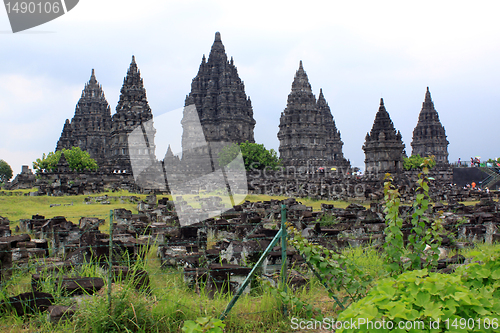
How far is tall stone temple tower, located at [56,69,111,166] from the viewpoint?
208 ft

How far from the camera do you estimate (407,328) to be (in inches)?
92.7

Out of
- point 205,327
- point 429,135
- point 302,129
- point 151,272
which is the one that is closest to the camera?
point 205,327

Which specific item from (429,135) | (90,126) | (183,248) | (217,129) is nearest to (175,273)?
(183,248)

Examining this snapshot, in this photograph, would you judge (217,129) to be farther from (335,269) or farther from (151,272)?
(335,269)

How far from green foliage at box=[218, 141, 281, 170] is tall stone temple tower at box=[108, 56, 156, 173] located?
9.88 meters

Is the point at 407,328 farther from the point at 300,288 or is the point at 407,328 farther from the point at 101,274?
the point at 101,274

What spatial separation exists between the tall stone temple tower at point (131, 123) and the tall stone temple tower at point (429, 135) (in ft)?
166

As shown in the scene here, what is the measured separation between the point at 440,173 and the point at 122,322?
51.5 metres

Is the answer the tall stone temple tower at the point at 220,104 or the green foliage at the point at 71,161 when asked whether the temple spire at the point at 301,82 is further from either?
the green foliage at the point at 71,161

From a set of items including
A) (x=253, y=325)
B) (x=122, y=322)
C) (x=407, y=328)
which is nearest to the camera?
(x=407, y=328)

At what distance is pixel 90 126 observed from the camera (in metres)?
65.1

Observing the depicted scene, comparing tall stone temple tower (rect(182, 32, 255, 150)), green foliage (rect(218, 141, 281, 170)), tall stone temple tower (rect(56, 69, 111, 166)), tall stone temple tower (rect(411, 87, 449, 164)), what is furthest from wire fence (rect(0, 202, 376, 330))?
tall stone temple tower (rect(411, 87, 449, 164))

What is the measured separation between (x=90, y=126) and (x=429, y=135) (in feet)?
209

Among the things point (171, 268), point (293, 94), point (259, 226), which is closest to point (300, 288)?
point (171, 268)
